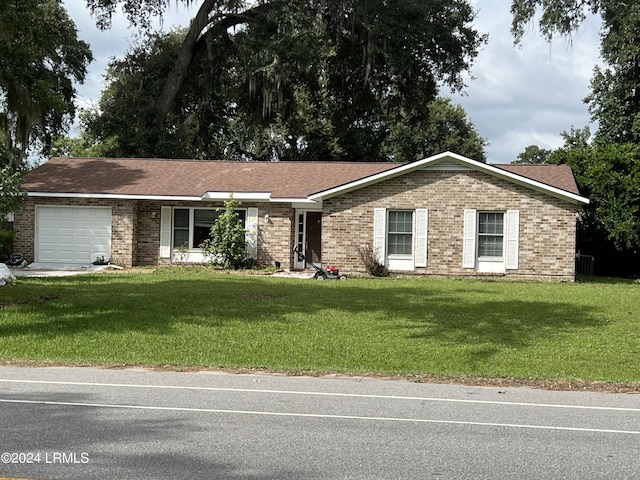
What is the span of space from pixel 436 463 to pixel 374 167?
2299 cm

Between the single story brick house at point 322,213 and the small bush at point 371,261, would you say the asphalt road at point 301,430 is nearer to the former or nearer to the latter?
the small bush at point 371,261

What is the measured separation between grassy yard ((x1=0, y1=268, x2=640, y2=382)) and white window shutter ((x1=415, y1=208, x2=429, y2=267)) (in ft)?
12.8

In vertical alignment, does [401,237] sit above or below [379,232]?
below

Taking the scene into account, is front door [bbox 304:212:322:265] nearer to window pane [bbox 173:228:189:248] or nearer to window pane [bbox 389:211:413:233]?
window pane [bbox 389:211:413:233]

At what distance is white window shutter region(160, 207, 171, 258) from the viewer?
82.7ft

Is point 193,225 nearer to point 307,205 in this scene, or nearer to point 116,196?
point 116,196

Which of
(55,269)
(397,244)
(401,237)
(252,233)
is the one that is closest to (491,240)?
(401,237)

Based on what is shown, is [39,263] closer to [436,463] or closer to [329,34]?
[329,34]

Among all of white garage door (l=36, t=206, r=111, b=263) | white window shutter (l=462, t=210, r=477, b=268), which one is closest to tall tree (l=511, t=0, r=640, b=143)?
white window shutter (l=462, t=210, r=477, b=268)

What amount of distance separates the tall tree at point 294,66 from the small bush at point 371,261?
1031 cm

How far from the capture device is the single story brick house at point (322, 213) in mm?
22703

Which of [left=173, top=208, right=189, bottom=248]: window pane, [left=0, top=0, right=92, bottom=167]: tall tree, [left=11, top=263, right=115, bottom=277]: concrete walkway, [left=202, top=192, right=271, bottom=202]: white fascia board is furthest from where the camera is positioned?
[left=173, top=208, right=189, bottom=248]: window pane

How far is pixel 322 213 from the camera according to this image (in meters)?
24.1

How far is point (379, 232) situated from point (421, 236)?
51.7 inches
